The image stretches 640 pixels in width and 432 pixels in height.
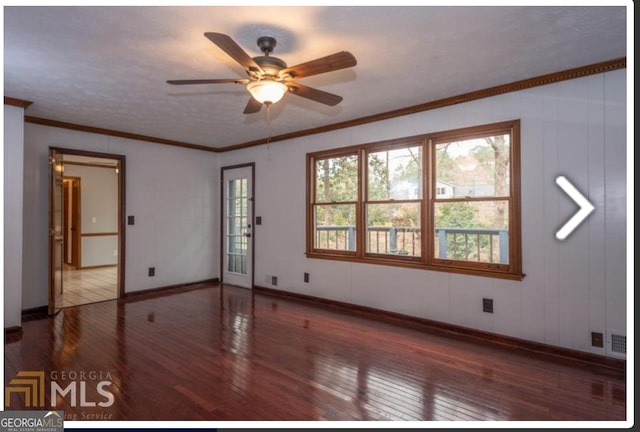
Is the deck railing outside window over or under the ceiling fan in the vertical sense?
under

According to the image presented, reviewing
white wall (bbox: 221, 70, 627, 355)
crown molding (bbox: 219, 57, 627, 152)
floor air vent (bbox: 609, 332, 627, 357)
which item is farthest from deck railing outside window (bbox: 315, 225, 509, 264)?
crown molding (bbox: 219, 57, 627, 152)

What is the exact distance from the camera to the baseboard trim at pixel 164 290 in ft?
17.9

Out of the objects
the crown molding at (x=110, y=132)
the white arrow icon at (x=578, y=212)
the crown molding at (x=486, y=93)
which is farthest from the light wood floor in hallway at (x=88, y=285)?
the white arrow icon at (x=578, y=212)

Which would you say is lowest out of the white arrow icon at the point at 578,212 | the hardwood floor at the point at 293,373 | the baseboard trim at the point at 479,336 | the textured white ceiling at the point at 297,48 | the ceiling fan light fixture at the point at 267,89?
the hardwood floor at the point at 293,373

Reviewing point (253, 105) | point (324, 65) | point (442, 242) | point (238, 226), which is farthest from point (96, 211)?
point (324, 65)

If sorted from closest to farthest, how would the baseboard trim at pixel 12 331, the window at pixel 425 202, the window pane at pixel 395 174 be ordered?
the window at pixel 425 202, the baseboard trim at pixel 12 331, the window pane at pixel 395 174

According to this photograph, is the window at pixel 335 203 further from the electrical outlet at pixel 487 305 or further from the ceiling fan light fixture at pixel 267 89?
the ceiling fan light fixture at pixel 267 89

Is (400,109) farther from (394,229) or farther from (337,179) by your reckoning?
(394,229)

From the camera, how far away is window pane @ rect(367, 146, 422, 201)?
14.0 ft

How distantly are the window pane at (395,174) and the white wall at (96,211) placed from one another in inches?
270

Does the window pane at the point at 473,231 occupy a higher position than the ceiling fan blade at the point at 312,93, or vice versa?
the ceiling fan blade at the point at 312,93

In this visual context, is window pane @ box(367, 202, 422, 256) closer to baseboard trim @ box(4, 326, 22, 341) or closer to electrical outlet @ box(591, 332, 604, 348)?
electrical outlet @ box(591, 332, 604, 348)

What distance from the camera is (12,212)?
391 centimetres

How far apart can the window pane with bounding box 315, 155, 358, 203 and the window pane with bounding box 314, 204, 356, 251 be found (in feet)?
0.42
